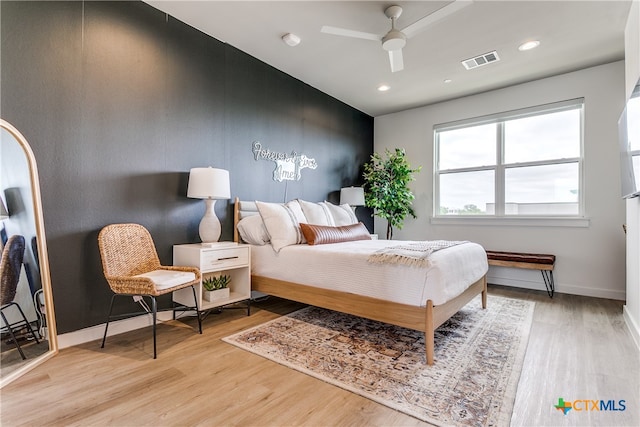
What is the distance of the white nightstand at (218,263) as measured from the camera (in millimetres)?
Answer: 2596

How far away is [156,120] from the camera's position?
2730 mm

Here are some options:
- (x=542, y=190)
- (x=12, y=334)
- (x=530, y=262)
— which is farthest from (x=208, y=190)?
(x=542, y=190)

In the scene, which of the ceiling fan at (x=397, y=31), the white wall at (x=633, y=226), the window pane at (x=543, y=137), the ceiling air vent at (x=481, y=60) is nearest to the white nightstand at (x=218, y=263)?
the ceiling fan at (x=397, y=31)

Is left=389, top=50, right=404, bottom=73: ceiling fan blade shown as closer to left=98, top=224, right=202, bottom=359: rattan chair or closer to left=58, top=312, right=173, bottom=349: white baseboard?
left=98, top=224, right=202, bottom=359: rattan chair

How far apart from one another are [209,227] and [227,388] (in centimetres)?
154

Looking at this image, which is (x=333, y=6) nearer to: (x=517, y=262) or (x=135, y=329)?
(x=135, y=329)

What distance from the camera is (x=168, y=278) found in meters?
2.21

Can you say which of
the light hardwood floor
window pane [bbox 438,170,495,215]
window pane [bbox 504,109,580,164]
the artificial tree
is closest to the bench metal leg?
window pane [bbox 438,170,495,215]

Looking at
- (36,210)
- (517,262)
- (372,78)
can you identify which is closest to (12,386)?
(36,210)

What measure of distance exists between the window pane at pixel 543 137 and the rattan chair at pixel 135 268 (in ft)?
15.1

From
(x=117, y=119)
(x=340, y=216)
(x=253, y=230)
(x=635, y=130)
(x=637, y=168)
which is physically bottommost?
(x=253, y=230)

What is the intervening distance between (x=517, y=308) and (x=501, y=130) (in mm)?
2684

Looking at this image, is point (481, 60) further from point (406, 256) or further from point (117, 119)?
point (117, 119)

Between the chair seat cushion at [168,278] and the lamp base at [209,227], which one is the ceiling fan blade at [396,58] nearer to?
the lamp base at [209,227]
